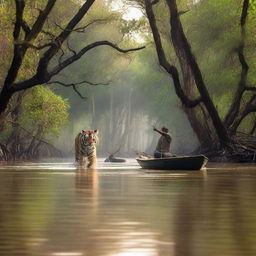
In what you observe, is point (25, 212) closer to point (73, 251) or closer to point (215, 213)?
point (215, 213)

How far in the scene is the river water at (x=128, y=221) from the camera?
26.3ft

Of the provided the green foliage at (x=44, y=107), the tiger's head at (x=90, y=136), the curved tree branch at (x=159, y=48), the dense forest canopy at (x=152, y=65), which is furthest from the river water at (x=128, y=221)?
the green foliage at (x=44, y=107)

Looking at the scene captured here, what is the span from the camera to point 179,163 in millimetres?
29359

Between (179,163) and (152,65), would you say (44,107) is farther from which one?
(152,65)

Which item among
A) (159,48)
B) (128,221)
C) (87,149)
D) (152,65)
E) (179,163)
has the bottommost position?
(128,221)

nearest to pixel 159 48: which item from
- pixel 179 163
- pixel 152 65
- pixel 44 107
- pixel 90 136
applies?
pixel 90 136

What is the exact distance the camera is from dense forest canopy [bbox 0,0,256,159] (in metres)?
30.9

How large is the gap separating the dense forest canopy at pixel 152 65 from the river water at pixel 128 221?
42.3 ft

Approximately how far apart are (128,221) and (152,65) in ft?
197

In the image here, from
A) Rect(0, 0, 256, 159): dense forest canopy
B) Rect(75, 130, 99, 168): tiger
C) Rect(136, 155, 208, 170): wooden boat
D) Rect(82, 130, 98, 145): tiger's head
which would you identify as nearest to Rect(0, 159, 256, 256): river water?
Rect(136, 155, 208, 170): wooden boat

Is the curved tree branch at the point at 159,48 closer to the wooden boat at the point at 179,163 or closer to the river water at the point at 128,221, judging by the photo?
the wooden boat at the point at 179,163

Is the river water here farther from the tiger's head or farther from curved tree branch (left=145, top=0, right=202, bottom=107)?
curved tree branch (left=145, top=0, right=202, bottom=107)

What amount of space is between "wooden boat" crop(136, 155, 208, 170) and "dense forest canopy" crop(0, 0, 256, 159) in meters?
3.53

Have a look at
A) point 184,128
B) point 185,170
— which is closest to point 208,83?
point 185,170
